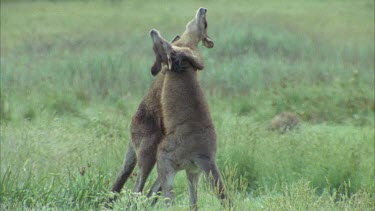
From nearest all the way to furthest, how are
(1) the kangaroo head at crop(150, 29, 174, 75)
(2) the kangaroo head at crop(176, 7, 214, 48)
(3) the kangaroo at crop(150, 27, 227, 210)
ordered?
(1) the kangaroo head at crop(150, 29, 174, 75)
(3) the kangaroo at crop(150, 27, 227, 210)
(2) the kangaroo head at crop(176, 7, 214, 48)

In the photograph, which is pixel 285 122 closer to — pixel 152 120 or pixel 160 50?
pixel 152 120

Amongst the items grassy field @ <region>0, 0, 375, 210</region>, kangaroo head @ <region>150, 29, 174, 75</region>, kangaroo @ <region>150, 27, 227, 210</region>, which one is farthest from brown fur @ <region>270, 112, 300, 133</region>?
kangaroo head @ <region>150, 29, 174, 75</region>

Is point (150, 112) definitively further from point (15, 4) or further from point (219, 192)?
point (15, 4)

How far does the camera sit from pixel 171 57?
20.7 ft

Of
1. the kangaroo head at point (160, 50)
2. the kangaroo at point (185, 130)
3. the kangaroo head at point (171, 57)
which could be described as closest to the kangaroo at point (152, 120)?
the kangaroo at point (185, 130)

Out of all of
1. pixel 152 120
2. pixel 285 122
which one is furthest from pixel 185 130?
pixel 285 122

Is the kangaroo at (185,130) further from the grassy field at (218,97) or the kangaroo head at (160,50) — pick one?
the grassy field at (218,97)

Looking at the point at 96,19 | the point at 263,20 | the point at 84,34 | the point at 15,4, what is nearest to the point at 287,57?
the point at 263,20

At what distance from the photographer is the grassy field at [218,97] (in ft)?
25.9

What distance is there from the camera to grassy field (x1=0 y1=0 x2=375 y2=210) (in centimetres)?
789

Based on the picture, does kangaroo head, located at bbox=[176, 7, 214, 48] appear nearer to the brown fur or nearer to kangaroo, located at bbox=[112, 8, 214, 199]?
kangaroo, located at bbox=[112, 8, 214, 199]

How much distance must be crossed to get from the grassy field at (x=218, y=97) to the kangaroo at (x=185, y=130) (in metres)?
0.35

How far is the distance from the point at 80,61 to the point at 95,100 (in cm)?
170

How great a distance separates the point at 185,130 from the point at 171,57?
0.58 meters
